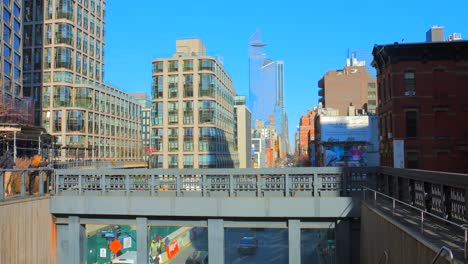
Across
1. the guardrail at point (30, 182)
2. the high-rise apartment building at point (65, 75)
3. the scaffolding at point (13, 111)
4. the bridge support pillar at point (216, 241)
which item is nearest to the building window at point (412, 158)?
the bridge support pillar at point (216, 241)

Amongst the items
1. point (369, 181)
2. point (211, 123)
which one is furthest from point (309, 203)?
point (211, 123)

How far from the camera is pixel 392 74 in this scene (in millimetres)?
39781

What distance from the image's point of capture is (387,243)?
8.34 meters

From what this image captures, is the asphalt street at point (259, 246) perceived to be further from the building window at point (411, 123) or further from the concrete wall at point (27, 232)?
the building window at point (411, 123)

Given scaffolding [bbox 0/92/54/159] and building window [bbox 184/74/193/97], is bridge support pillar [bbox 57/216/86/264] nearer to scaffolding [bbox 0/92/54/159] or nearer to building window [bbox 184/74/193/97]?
scaffolding [bbox 0/92/54/159]

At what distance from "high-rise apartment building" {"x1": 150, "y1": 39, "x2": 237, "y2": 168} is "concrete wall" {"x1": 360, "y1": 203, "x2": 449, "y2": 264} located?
7362cm

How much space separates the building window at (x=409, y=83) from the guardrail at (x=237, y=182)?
94.8 feet

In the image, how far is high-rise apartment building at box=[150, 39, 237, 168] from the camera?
85.0 metres

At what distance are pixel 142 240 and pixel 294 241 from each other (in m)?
4.55

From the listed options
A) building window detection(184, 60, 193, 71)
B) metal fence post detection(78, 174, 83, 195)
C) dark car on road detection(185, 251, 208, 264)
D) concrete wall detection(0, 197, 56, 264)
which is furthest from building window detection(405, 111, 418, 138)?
building window detection(184, 60, 193, 71)

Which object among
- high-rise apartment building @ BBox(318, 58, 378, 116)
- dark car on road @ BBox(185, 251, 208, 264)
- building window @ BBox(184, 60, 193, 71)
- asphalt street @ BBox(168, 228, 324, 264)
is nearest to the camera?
asphalt street @ BBox(168, 228, 324, 264)

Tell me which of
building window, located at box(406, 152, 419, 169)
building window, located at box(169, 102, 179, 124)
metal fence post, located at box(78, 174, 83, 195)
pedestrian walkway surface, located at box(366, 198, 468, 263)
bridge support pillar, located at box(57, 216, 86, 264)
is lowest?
bridge support pillar, located at box(57, 216, 86, 264)

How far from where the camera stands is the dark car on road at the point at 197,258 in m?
25.9

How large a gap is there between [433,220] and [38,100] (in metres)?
80.9
